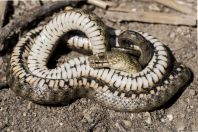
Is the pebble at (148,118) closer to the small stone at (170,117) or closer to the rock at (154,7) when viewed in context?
the small stone at (170,117)

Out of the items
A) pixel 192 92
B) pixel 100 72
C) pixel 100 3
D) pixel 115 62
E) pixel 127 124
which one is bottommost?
pixel 127 124

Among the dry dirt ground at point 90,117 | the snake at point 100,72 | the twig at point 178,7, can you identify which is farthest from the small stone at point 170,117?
the twig at point 178,7

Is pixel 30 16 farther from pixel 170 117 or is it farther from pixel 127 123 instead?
pixel 170 117

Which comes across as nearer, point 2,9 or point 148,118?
point 148,118

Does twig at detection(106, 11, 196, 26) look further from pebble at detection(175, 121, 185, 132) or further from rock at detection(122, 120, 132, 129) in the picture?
rock at detection(122, 120, 132, 129)

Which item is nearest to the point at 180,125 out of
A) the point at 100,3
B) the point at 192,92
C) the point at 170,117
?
the point at 170,117

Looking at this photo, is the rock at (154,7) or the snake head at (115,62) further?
the rock at (154,7)

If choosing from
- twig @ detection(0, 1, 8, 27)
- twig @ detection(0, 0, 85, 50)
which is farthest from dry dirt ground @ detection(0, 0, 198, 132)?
twig @ detection(0, 1, 8, 27)

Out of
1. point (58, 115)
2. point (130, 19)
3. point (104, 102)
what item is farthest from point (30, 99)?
point (130, 19)
